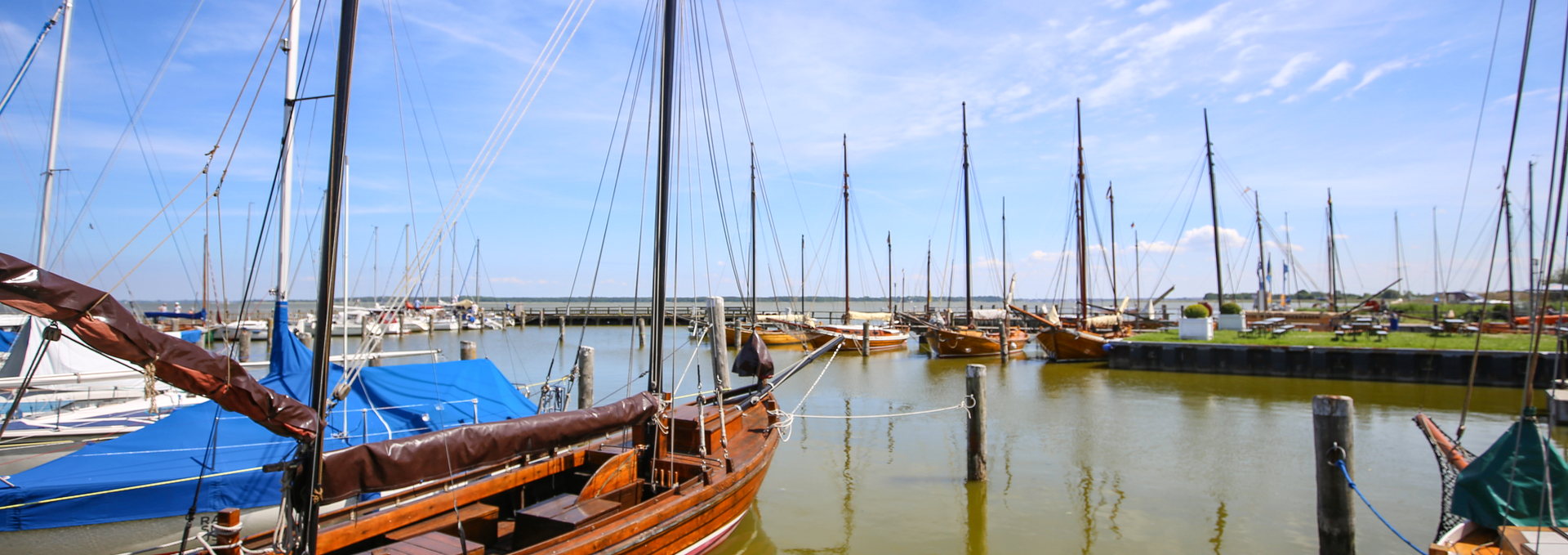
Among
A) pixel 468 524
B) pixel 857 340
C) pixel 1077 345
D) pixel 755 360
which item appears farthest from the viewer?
pixel 857 340

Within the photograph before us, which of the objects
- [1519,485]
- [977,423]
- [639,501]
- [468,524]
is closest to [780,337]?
[977,423]

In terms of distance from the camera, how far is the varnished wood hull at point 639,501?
705cm

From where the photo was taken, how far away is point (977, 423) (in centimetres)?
1263

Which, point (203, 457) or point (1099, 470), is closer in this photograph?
point (203, 457)

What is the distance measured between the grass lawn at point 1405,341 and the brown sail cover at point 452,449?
27150 mm

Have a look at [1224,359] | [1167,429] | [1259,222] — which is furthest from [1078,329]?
[1259,222]

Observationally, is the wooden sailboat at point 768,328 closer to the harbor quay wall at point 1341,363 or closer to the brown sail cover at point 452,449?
Result: the harbor quay wall at point 1341,363

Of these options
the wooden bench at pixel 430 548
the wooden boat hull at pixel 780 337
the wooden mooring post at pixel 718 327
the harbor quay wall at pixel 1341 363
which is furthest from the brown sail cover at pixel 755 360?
the wooden boat hull at pixel 780 337

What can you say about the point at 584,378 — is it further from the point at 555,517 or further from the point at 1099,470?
the point at 1099,470

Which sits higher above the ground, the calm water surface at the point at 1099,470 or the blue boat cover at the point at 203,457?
the blue boat cover at the point at 203,457

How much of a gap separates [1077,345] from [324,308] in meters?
31.9

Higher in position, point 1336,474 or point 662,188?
point 662,188

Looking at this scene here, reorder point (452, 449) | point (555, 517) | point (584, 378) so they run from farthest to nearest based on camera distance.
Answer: point (584, 378), point (555, 517), point (452, 449)

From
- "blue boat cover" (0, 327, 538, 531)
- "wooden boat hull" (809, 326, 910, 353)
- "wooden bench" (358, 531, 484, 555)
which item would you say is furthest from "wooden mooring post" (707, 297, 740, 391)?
"wooden boat hull" (809, 326, 910, 353)
